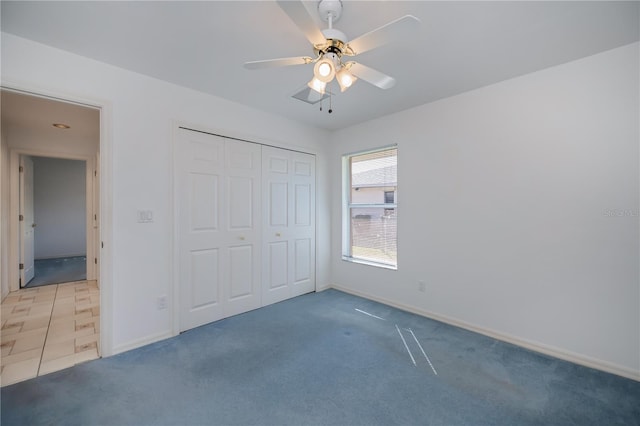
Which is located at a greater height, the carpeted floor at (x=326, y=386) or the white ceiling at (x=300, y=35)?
the white ceiling at (x=300, y=35)

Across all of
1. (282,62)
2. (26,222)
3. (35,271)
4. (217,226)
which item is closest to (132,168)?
(217,226)

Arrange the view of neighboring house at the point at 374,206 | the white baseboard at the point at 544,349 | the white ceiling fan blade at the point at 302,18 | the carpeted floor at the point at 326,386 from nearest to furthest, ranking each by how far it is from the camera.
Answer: the white ceiling fan blade at the point at 302,18, the carpeted floor at the point at 326,386, the white baseboard at the point at 544,349, the view of neighboring house at the point at 374,206

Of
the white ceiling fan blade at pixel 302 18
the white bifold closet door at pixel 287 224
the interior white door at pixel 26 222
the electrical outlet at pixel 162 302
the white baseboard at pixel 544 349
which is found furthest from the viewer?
the interior white door at pixel 26 222

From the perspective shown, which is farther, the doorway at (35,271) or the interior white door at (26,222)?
the interior white door at (26,222)

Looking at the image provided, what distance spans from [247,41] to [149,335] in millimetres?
2671

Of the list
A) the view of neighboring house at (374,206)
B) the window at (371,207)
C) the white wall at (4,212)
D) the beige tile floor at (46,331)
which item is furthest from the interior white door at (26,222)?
the view of neighboring house at (374,206)

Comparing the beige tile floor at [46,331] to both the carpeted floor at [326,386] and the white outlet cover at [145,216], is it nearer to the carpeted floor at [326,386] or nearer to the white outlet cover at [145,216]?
the carpeted floor at [326,386]

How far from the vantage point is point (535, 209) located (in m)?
2.37

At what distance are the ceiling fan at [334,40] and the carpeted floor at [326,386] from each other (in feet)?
6.75

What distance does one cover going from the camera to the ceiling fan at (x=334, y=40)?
4.08 feet

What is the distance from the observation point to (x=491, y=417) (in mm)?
1595

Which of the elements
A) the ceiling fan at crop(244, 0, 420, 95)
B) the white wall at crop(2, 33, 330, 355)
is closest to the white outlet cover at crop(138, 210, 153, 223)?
the white wall at crop(2, 33, 330, 355)

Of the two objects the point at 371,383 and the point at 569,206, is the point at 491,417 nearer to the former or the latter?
the point at 371,383

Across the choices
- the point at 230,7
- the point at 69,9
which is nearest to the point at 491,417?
the point at 230,7
